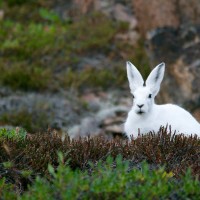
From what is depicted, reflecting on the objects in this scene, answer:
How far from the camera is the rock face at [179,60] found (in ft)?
39.0

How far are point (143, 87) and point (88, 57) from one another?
7889 millimetres

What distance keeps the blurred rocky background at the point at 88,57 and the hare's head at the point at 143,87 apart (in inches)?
175

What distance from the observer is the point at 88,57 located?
14766mm

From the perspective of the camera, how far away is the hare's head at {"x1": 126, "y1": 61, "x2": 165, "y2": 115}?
6.68m

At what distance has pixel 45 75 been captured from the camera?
1373cm

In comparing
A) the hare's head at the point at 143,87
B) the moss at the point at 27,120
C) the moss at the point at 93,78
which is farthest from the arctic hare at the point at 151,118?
the moss at the point at 93,78

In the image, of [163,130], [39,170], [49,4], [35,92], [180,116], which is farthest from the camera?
[49,4]

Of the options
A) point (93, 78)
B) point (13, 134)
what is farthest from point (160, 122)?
Result: point (93, 78)

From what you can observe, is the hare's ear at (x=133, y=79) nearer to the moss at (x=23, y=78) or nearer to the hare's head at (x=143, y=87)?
the hare's head at (x=143, y=87)

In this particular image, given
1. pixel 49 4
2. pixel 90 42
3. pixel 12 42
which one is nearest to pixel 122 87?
pixel 90 42

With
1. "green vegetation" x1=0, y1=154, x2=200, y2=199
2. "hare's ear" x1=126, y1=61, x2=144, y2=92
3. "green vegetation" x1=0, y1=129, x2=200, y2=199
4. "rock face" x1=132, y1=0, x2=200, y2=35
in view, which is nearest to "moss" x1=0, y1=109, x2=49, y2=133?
"rock face" x1=132, y1=0, x2=200, y2=35

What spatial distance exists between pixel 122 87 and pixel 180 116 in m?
7.27

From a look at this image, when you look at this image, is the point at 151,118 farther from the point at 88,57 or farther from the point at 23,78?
the point at 88,57

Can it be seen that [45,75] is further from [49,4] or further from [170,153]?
[170,153]
